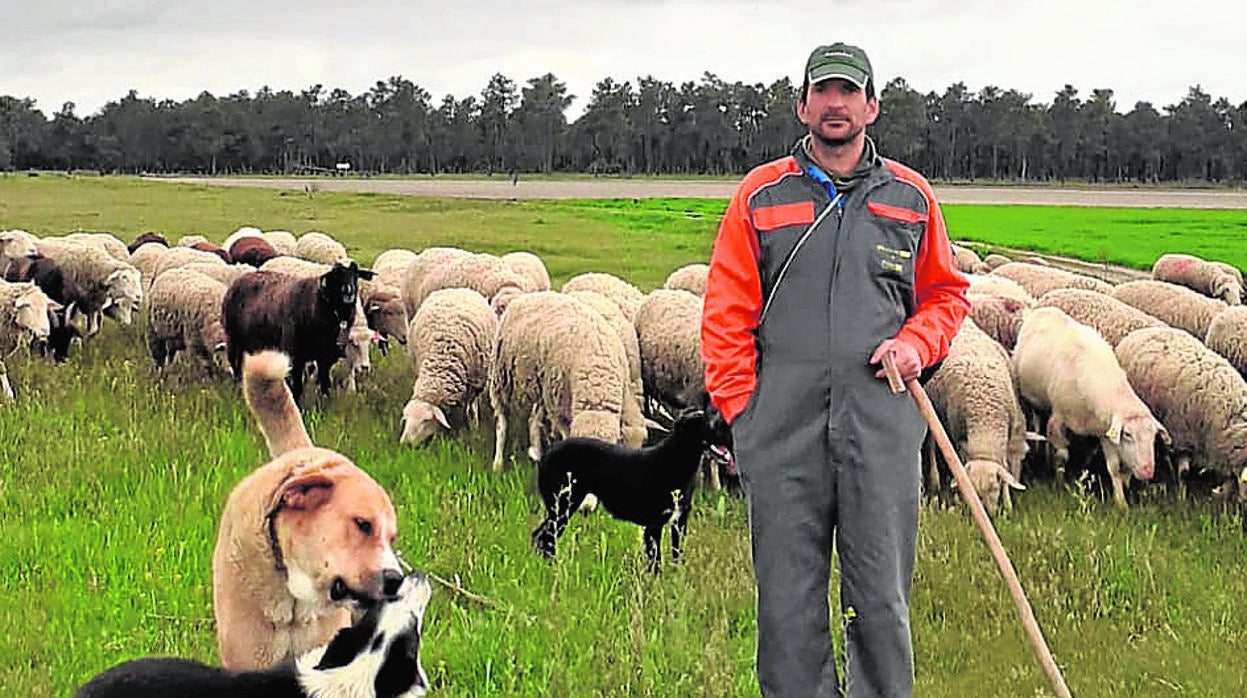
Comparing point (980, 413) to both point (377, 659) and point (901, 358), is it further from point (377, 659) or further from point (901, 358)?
point (377, 659)

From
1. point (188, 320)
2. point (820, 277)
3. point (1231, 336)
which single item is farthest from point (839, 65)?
point (188, 320)

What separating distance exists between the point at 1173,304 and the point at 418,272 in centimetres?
809

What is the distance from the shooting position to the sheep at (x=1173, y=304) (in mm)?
11758

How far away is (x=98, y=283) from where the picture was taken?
1486 centimetres

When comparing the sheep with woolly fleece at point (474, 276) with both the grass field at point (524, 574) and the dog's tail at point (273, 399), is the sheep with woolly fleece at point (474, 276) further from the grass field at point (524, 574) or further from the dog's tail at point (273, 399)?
the dog's tail at point (273, 399)

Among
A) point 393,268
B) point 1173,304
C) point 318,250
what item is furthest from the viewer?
point 318,250

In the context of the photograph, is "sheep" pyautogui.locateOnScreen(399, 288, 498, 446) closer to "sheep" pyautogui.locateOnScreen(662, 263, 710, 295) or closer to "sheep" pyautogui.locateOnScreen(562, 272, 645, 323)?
"sheep" pyautogui.locateOnScreen(562, 272, 645, 323)

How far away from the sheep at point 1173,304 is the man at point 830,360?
852 cm

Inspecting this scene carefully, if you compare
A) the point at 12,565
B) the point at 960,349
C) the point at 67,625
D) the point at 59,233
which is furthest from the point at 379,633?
the point at 59,233

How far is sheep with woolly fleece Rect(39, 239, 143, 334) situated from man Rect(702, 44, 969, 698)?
41.0ft

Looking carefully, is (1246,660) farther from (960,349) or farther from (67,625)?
(67,625)

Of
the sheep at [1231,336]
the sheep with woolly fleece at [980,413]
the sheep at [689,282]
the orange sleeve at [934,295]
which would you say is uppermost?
the orange sleeve at [934,295]

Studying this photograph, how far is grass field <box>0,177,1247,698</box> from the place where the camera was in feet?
18.0

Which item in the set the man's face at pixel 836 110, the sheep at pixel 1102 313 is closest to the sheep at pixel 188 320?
the sheep at pixel 1102 313
